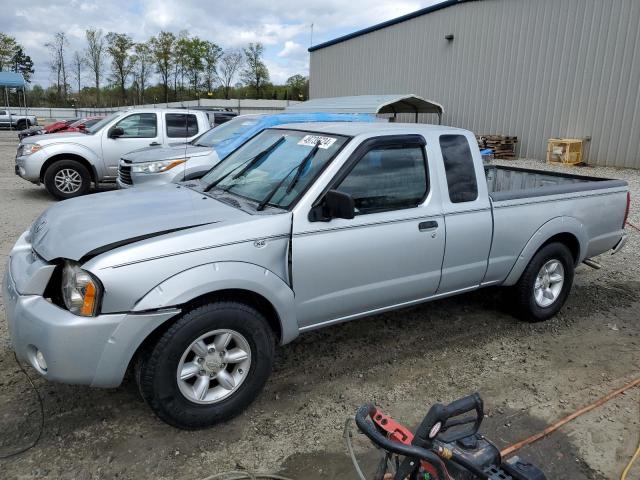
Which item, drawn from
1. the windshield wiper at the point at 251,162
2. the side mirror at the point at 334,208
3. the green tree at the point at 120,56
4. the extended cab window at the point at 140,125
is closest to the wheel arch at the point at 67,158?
the extended cab window at the point at 140,125

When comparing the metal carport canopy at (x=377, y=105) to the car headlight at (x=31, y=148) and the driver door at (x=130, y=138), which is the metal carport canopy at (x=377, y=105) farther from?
the car headlight at (x=31, y=148)

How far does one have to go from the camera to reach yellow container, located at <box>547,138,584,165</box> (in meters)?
15.4

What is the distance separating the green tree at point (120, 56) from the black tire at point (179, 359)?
56.8 metres

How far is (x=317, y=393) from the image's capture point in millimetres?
3518

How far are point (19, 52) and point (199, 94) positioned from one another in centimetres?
2371

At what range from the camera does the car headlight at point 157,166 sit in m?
8.19

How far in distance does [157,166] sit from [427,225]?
5729 millimetres

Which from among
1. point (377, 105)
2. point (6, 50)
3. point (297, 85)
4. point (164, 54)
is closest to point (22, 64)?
point (6, 50)

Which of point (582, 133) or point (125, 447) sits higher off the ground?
point (582, 133)

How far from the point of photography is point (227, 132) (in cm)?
918

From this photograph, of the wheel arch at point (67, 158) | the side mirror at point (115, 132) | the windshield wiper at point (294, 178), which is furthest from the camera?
the side mirror at point (115, 132)

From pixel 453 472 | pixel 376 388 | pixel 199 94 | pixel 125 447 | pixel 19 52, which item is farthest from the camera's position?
pixel 19 52

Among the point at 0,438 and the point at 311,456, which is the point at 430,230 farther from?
the point at 0,438

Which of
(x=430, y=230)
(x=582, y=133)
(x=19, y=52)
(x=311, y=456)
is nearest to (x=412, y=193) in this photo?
(x=430, y=230)
